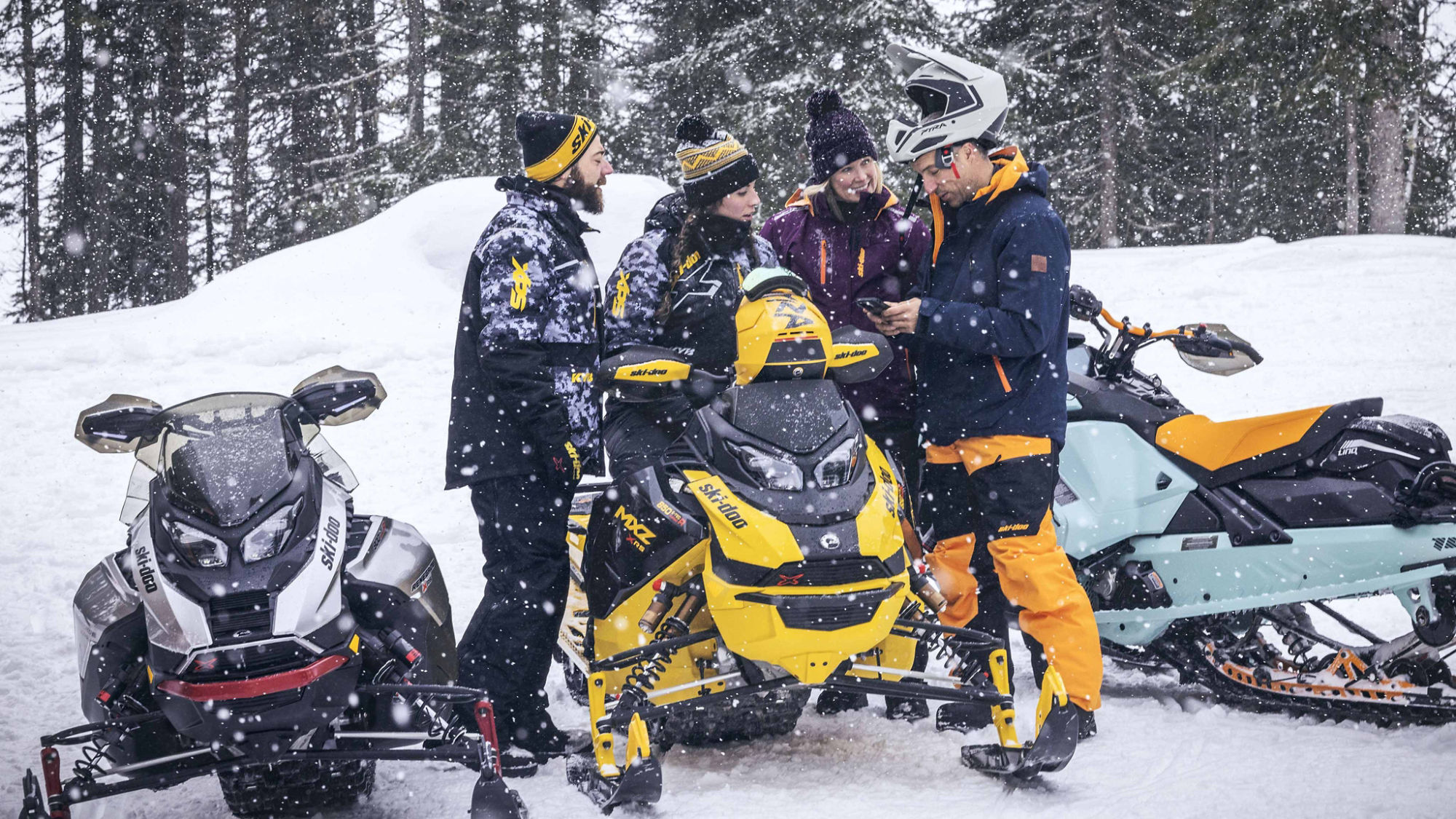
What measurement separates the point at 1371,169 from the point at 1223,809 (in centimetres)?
1585

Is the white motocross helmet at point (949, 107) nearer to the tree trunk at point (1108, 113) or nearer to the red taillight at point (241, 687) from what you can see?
the red taillight at point (241, 687)

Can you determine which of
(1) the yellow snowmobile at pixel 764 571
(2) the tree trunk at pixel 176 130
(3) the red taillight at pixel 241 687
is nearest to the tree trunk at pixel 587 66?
(2) the tree trunk at pixel 176 130

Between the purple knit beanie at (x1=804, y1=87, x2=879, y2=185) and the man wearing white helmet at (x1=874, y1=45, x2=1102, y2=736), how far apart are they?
17.9 inches

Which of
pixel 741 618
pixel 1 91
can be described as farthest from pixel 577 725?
pixel 1 91

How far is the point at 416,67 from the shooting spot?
18656 mm

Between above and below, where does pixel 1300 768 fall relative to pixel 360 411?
below

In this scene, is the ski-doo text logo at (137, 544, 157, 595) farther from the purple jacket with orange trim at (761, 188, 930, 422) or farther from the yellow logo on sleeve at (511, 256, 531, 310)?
the purple jacket with orange trim at (761, 188, 930, 422)

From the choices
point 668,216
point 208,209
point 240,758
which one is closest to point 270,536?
point 240,758


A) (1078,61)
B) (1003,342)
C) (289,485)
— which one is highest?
(1078,61)

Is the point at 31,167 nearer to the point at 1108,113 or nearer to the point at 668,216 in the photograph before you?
the point at 1108,113

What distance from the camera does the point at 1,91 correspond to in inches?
811

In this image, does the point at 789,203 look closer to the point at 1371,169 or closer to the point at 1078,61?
the point at 1371,169

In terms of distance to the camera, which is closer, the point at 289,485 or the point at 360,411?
the point at 289,485

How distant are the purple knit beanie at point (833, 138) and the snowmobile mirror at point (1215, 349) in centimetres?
139
